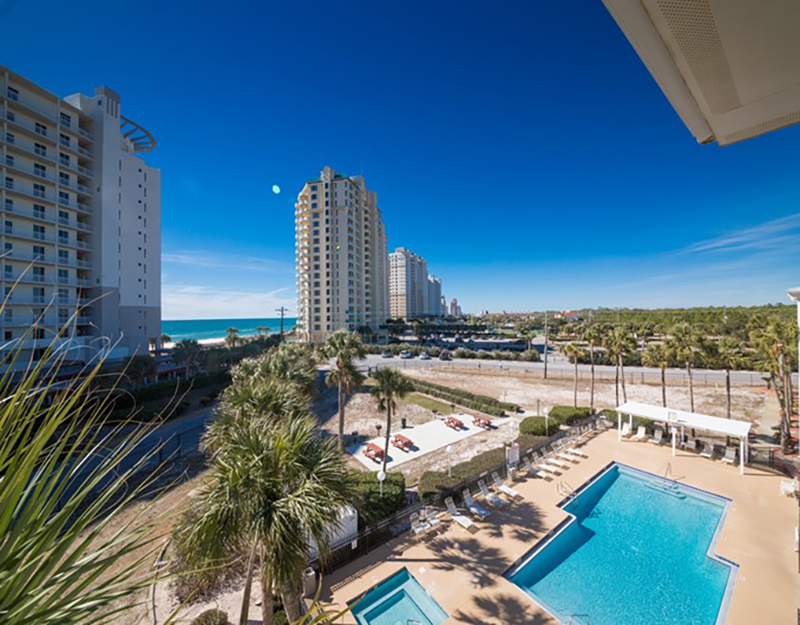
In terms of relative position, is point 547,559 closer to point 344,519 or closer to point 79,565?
point 344,519

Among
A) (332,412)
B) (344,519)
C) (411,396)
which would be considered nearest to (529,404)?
(411,396)

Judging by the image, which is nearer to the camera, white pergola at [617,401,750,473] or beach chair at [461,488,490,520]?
beach chair at [461,488,490,520]

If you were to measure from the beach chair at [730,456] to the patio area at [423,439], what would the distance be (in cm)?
1017

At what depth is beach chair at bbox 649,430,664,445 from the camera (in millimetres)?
18719

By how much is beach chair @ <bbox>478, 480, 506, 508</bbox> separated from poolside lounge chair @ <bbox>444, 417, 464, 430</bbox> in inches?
327

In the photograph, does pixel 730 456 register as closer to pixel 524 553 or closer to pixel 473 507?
pixel 524 553

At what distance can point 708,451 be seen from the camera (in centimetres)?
1717

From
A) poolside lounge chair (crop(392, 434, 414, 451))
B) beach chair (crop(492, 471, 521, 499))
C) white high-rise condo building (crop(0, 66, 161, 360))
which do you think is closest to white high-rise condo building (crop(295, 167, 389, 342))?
white high-rise condo building (crop(0, 66, 161, 360))

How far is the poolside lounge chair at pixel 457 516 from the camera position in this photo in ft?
38.1

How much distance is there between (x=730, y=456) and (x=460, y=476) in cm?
1386

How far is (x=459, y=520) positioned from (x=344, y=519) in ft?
14.0

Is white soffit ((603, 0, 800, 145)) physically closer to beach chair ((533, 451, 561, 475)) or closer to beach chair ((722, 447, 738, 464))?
beach chair ((533, 451, 561, 475))

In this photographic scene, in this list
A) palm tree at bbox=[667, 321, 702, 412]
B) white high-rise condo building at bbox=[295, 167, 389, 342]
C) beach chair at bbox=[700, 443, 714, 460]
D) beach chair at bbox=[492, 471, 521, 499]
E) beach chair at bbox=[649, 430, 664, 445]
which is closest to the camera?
beach chair at bbox=[492, 471, 521, 499]

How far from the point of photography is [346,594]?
28.9 ft
